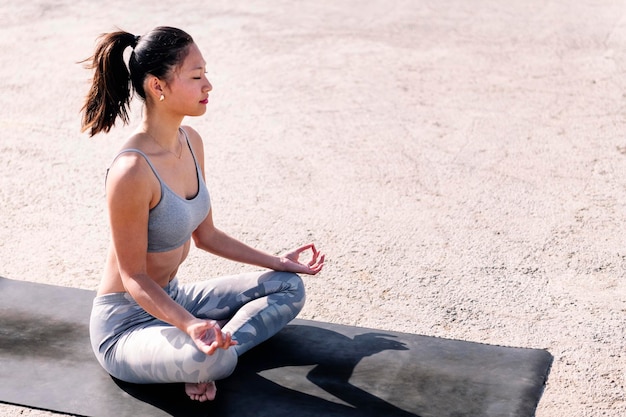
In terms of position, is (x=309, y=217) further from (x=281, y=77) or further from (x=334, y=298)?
(x=281, y=77)

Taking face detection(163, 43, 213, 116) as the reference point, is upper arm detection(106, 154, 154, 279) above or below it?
below

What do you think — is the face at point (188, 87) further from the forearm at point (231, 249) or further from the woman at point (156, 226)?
the forearm at point (231, 249)

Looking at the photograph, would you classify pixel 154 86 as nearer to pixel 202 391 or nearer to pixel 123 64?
pixel 123 64

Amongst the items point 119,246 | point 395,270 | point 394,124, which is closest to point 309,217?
point 395,270

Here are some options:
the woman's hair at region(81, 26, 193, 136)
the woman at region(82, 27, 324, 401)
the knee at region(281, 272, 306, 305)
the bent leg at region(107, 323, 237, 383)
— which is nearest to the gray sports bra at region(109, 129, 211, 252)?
the woman at region(82, 27, 324, 401)

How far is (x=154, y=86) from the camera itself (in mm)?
2914

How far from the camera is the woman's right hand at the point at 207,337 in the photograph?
273cm

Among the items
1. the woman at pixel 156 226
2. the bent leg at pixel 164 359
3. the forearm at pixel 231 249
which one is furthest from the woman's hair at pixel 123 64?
the bent leg at pixel 164 359

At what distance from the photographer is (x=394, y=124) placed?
5.51m

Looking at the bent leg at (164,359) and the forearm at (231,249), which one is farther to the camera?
the forearm at (231,249)

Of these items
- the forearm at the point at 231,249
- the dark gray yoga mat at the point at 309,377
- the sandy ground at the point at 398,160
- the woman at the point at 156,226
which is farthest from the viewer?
the sandy ground at the point at 398,160

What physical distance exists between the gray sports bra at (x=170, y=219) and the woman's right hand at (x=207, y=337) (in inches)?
13.8

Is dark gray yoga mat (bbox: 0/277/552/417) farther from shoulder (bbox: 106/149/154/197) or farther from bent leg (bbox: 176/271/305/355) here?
shoulder (bbox: 106/149/154/197)

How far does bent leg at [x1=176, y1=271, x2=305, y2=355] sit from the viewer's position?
10.4 feet
